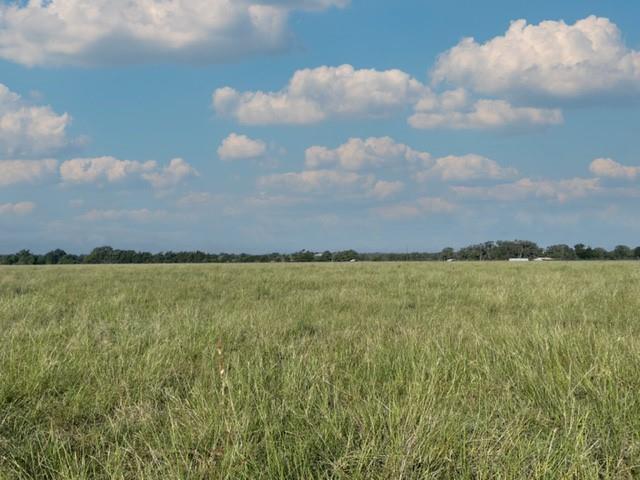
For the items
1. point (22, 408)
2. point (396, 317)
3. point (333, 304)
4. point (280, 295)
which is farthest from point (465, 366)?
point (280, 295)

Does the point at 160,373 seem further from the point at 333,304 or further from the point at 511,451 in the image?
the point at 333,304

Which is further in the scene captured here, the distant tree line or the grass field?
the distant tree line

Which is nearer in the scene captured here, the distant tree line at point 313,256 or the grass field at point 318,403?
the grass field at point 318,403

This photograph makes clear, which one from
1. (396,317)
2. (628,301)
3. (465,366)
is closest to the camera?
(465,366)

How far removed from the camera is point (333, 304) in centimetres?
1091

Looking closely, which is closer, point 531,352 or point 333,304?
point 531,352

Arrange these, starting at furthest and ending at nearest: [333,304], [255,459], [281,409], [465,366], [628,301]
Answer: [333,304], [628,301], [465,366], [281,409], [255,459]

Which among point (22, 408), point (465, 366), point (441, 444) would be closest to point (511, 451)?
point (441, 444)

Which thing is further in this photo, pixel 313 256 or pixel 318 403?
pixel 313 256

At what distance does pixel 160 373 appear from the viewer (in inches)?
196

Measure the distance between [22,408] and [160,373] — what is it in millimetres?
1135

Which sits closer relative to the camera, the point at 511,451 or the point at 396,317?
the point at 511,451

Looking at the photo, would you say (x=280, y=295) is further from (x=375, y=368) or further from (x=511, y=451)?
(x=511, y=451)

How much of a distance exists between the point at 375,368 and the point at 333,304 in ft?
19.9
